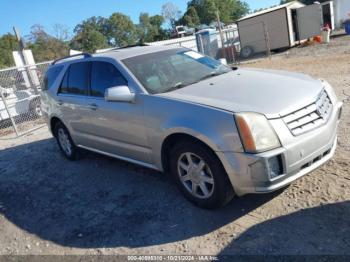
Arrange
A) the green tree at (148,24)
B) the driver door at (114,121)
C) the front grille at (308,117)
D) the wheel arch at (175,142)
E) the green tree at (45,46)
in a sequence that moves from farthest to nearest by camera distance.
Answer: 1. the green tree at (148,24)
2. the green tree at (45,46)
3. the driver door at (114,121)
4. the wheel arch at (175,142)
5. the front grille at (308,117)

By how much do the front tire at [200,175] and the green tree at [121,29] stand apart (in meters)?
98.0

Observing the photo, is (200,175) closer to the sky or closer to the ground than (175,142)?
closer to the ground

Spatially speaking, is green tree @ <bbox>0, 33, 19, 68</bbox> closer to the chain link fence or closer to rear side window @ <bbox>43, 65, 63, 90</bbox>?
the chain link fence

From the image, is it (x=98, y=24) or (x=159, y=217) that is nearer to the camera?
(x=159, y=217)

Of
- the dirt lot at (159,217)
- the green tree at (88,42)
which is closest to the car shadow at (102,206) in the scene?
the dirt lot at (159,217)

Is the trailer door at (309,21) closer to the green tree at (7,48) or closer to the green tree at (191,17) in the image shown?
the green tree at (7,48)

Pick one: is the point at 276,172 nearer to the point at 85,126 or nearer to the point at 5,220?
the point at 85,126

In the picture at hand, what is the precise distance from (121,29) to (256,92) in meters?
99.9

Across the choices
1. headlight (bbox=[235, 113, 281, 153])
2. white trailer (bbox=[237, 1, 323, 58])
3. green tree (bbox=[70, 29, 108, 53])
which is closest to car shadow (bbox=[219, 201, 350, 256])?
headlight (bbox=[235, 113, 281, 153])

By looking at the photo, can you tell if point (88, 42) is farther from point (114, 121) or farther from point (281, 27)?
point (114, 121)

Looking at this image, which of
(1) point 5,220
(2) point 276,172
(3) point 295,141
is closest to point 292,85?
(3) point 295,141

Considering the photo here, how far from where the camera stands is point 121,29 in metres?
98.7

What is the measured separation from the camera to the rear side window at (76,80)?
17.7ft

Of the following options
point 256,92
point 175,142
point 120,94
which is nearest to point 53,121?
point 120,94
